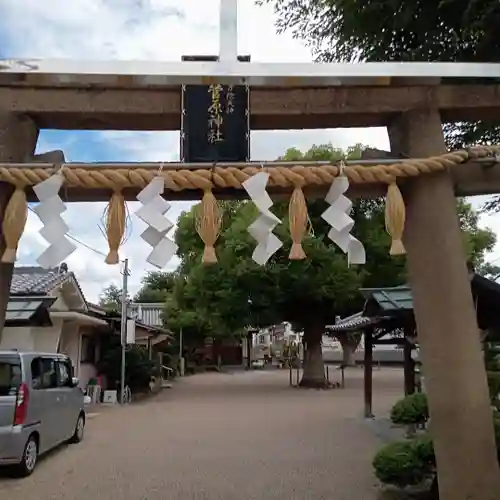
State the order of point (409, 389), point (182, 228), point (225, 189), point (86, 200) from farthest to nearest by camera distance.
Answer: point (182, 228) < point (409, 389) < point (86, 200) < point (225, 189)

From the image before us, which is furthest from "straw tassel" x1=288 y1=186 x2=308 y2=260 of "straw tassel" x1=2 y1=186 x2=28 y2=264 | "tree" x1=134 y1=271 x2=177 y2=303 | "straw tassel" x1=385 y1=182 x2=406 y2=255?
"tree" x1=134 y1=271 x2=177 y2=303

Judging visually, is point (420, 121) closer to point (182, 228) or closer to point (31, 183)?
point (31, 183)

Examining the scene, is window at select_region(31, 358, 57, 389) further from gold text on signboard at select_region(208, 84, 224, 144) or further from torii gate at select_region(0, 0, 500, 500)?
gold text on signboard at select_region(208, 84, 224, 144)

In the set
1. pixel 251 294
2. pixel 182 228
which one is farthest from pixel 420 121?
pixel 182 228

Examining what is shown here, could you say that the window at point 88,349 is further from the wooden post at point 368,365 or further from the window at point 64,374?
the wooden post at point 368,365

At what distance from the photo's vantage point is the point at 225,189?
12.7 feet

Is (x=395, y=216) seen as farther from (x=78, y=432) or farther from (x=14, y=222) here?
(x=78, y=432)

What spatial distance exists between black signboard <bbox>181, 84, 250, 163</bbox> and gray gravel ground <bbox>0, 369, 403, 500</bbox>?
15.7 ft

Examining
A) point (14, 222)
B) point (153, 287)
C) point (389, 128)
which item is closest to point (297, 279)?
point (389, 128)

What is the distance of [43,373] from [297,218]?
6.66 m

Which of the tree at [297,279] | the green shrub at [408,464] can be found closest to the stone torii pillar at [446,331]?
the green shrub at [408,464]

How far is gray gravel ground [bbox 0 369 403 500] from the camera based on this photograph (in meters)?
7.55

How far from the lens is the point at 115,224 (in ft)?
12.1

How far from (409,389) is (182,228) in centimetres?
1613
